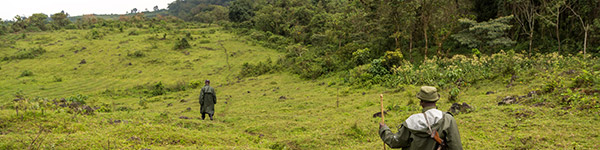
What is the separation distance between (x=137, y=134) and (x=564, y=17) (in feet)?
65.6

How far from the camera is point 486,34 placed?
56.5 ft

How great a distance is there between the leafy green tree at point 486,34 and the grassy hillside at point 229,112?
18.4 feet

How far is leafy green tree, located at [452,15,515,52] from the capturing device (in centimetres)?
1593

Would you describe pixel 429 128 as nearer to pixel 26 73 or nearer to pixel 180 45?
pixel 26 73

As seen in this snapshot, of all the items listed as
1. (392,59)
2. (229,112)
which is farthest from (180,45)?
(392,59)

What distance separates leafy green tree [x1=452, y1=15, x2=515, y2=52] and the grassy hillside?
5623mm

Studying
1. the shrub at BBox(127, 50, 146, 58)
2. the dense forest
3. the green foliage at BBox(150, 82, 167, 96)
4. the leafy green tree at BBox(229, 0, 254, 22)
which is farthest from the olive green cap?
the leafy green tree at BBox(229, 0, 254, 22)

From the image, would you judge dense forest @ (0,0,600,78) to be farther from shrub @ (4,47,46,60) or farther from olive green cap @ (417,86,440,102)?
shrub @ (4,47,46,60)

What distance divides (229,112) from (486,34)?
13710 millimetres

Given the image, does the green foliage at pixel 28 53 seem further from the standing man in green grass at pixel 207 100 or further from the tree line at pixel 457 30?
the standing man in green grass at pixel 207 100

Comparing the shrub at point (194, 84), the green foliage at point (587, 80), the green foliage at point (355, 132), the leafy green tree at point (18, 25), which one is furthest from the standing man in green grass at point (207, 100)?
the leafy green tree at point (18, 25)

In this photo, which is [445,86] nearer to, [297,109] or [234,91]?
[297,109]

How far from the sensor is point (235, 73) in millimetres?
26438

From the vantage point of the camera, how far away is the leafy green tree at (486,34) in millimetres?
15930
